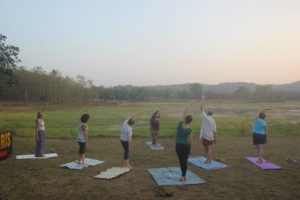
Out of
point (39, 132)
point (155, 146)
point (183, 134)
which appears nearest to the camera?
point (183, 134)

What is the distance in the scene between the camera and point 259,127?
1084 cm

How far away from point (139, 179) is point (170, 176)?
2.96 feet

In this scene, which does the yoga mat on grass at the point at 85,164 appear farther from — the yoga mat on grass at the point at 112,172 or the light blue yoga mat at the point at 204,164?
→ the light blue yoga mat at the point at 204,164

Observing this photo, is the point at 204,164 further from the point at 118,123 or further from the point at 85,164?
the point at 118,123

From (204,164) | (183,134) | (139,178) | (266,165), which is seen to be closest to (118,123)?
(204,164)

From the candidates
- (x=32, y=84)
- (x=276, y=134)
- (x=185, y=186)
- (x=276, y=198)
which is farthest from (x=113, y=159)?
(x=32, y=84)

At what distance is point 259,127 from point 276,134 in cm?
955

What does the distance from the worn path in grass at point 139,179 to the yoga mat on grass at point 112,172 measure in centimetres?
20

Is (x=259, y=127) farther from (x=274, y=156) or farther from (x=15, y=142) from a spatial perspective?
(x=15, y=142)

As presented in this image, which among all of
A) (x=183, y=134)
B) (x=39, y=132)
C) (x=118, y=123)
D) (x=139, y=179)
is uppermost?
(x=183, y=134)

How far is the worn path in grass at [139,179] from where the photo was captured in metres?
7.63

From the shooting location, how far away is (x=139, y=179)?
8.96m

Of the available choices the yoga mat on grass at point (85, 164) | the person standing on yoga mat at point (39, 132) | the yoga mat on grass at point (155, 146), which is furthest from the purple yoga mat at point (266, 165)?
the person standing on yoga mat at point (39, 132)

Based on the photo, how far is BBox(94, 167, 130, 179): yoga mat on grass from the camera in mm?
9066
